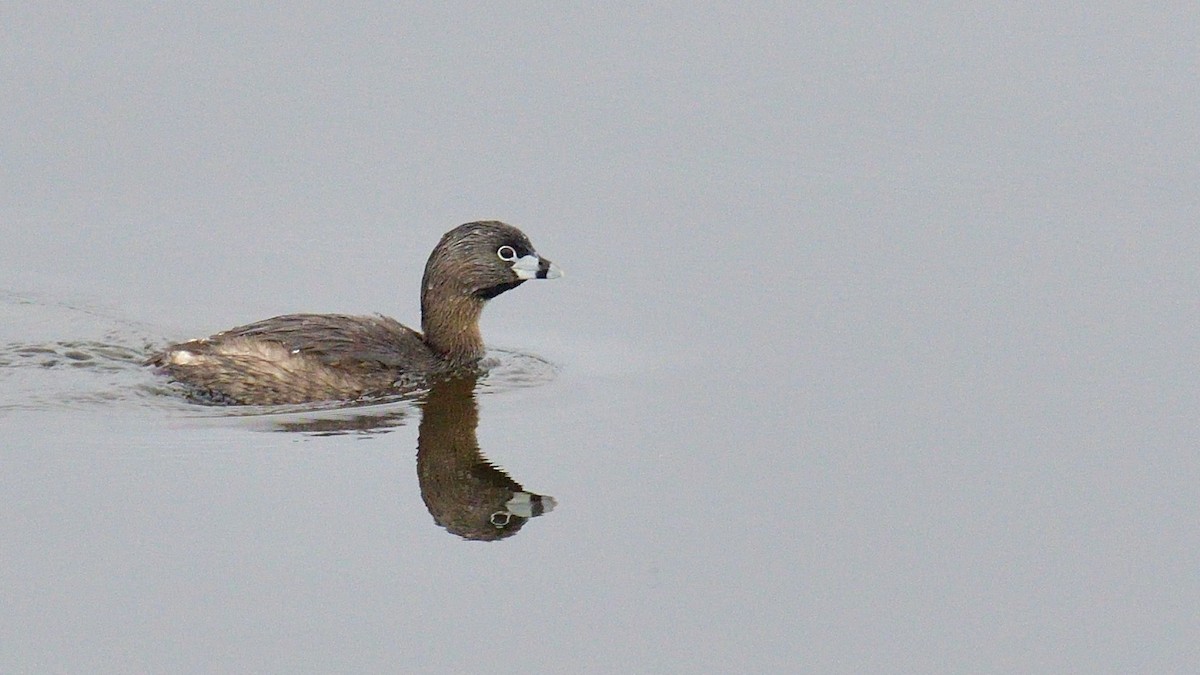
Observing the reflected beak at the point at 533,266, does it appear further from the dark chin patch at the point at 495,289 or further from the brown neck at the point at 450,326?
the brown neck at the point at 450,326

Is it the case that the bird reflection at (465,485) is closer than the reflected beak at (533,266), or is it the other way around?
the bird reflection at (465,485)

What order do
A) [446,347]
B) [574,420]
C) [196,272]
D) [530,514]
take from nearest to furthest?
[530,514]
[574,420]
[446,347]
[196,272]

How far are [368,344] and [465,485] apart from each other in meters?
2.43

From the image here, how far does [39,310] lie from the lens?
16.6 m

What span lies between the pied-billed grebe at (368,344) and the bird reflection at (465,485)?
0.63 m

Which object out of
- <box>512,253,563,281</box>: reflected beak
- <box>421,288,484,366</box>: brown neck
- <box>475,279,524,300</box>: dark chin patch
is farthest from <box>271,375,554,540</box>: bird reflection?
<box>512,253,563,281</box>: reflected beak

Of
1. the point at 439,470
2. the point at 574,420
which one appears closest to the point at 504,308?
the point at 574,420

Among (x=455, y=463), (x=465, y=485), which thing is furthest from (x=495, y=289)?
(x=465, y=485)

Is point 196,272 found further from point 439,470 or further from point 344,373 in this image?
point 439,470

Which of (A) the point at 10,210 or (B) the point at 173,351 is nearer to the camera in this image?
(B) the point at 173,351

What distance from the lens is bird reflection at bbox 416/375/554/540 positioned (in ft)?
42.0

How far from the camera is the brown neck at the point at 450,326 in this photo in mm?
16281

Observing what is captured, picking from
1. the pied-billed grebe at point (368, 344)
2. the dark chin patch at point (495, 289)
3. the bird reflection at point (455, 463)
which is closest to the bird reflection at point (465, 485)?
the bird reflection at point (455, 463)

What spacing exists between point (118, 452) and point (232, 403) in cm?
150
